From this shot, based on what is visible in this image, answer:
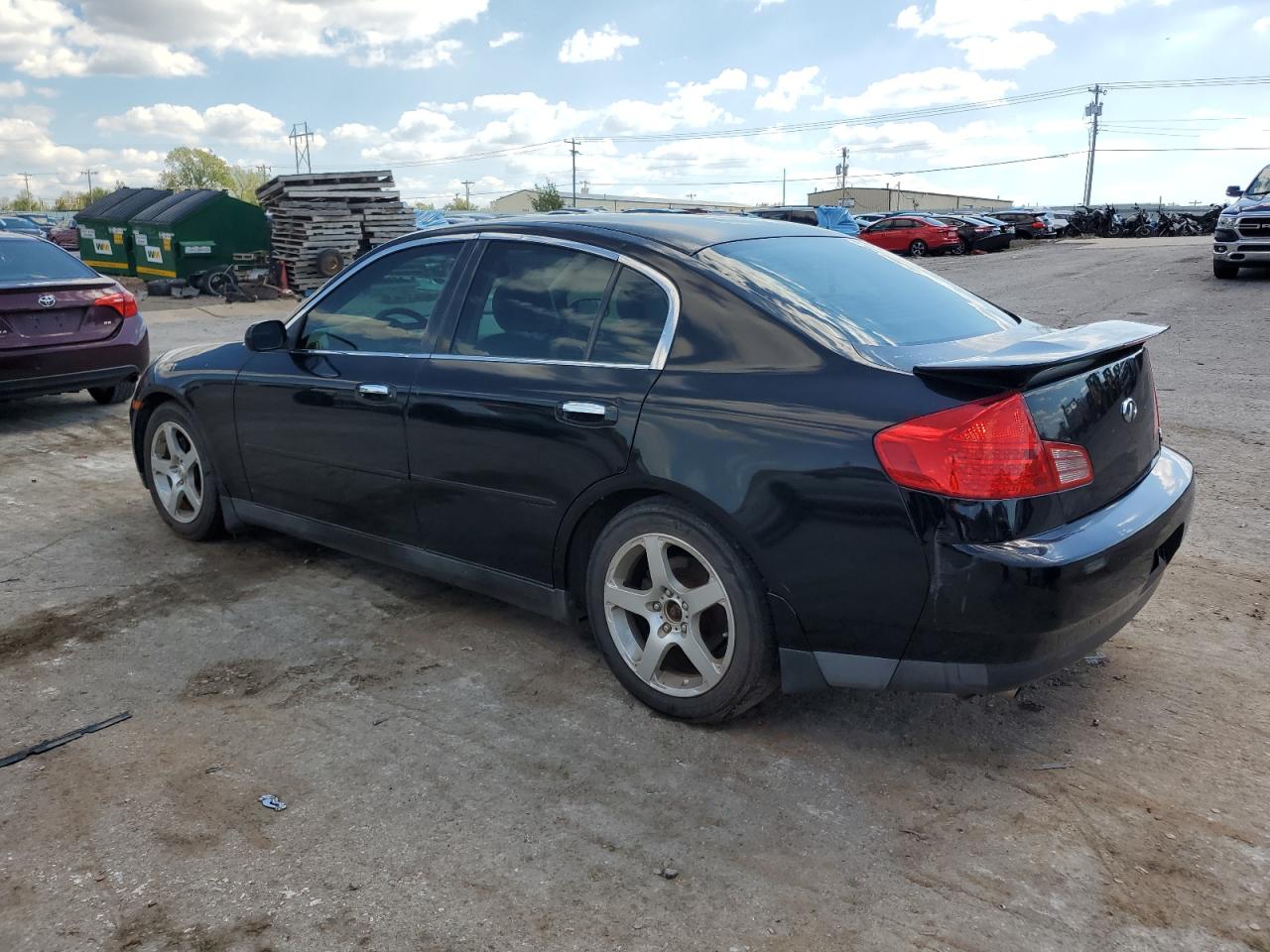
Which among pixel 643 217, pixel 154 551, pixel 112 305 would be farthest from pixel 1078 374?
pixel 112 305

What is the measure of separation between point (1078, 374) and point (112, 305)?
7997mm

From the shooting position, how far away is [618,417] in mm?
3285

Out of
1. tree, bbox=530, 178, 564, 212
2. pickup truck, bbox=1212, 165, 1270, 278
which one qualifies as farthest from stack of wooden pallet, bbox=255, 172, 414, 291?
tree, bbox=530, 178, 564, 212

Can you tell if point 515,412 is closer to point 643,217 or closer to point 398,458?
point 398,458

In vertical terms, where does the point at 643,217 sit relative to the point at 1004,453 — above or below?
above

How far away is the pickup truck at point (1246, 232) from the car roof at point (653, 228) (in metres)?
15.9

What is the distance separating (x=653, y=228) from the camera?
364 centimetres

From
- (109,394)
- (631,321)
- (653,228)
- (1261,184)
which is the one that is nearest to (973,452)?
(631,321)

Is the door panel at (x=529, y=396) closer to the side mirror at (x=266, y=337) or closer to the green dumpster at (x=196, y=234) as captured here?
the side mirror at (x=266, y=337)

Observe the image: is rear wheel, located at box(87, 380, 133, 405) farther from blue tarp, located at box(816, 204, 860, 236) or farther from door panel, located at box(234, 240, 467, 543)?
blue tarp, located at box(816, 204, 860, 236)

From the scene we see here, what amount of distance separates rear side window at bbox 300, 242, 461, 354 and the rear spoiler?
206 cm

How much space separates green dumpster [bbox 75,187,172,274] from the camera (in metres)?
23.0

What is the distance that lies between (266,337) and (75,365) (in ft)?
15.2

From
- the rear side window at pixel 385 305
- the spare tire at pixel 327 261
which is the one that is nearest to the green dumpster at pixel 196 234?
the spare tire at pixel 327 261
